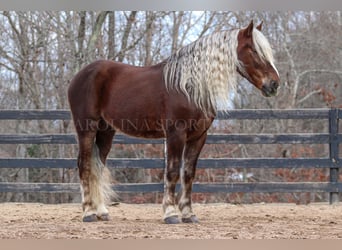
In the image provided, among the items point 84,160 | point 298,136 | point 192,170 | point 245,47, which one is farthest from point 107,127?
point 298,136

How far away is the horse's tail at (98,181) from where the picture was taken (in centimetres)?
561

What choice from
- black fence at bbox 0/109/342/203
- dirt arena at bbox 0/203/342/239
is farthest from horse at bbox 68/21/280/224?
black fence at bbox 0/109/342/203

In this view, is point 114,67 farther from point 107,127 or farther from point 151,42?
point 151,42

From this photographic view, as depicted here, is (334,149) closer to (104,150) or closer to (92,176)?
(104,150)

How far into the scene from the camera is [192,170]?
5.40 m

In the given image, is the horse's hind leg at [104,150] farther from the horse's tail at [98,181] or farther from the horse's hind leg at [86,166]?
the horse's hind leg at [86,166]

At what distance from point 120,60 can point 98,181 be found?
6.61m

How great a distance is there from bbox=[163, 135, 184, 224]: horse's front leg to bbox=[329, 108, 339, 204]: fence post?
3.23 m

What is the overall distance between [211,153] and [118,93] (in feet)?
21.1

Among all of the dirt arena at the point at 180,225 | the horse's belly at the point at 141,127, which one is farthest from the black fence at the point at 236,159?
the horse's belly at the point at 141,127

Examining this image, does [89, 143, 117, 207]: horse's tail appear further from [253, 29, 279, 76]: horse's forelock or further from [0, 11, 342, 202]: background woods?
[0, 11, 342, 202]: background woods

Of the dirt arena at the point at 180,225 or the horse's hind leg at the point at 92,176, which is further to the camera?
A: the horse's hind leg at the point at 92,176

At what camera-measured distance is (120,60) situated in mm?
11914

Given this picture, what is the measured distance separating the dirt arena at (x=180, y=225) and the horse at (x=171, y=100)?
15.5 inches
